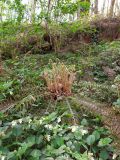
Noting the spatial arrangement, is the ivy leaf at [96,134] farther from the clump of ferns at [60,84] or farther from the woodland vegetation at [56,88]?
the clump of ferns at [60,84]

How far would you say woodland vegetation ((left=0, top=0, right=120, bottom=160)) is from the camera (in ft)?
9.07

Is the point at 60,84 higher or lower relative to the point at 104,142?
higher

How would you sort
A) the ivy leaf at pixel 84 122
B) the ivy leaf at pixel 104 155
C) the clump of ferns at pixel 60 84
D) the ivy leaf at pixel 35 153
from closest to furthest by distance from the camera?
the ivy leaf at pixel 35 153
the ivy leaf at pixel 104 155
the ivy leaf at pixel 84 122
the clump of ferns at pixel 60 84

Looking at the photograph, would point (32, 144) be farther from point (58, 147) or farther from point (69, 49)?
point (69, 49)

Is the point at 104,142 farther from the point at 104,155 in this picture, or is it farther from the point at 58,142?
the point at 58,142

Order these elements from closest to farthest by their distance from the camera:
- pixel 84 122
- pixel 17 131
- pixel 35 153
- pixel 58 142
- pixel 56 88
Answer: pixel 35 153, pixel 58 142, pixel 17 131, pixel 84 122, pixel 56 88

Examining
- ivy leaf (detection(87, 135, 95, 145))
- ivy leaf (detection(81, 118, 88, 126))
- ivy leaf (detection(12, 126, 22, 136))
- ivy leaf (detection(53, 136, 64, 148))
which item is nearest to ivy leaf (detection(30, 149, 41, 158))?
ivy leaf (detection(53, 136, 64, 148))

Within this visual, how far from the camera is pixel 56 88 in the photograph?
11.6 feet

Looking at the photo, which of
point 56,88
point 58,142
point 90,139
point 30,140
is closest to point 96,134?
point 90,139

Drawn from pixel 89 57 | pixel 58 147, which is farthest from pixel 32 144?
pixel 89 57

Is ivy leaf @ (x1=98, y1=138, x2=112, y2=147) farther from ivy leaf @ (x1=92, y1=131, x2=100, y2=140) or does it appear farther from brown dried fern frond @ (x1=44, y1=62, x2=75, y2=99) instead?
brown dried fern frond @ (x1=44, y1=62, x2=75, y2=99)

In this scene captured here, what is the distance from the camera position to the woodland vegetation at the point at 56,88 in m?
2.77

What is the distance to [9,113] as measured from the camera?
10.9 feet

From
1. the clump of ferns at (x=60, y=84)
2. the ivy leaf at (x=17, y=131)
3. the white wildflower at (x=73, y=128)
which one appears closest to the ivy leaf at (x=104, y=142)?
the white wildflower at (x=73, y=128)
